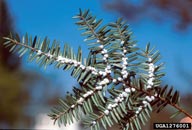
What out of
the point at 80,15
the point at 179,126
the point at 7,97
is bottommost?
the point at 179,126

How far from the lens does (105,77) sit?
1.00ft

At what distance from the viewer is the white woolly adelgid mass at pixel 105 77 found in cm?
31

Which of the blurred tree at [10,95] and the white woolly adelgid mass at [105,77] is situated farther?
the blurred tree at [10,95]

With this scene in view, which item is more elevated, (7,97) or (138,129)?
(7,97)

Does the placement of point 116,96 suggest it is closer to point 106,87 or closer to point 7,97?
point 106,87

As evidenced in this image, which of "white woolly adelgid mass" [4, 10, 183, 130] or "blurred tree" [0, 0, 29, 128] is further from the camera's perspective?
"blurred tree" [0, 0, 29, 128]

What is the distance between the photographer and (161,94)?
12.7 inches

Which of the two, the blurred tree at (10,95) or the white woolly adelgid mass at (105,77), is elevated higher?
the blurred tree at (10,95)

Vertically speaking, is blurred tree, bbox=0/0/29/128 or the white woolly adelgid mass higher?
blurred tree, bbox=0/0/29/128

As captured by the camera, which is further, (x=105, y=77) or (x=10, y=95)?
(x=10, y=95)

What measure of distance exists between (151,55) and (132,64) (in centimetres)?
3

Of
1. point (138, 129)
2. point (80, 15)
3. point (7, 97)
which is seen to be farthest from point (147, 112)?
point (7, 97)

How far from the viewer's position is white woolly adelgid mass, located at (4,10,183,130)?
0.31 m

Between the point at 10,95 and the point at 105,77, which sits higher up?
the point at 10,95
